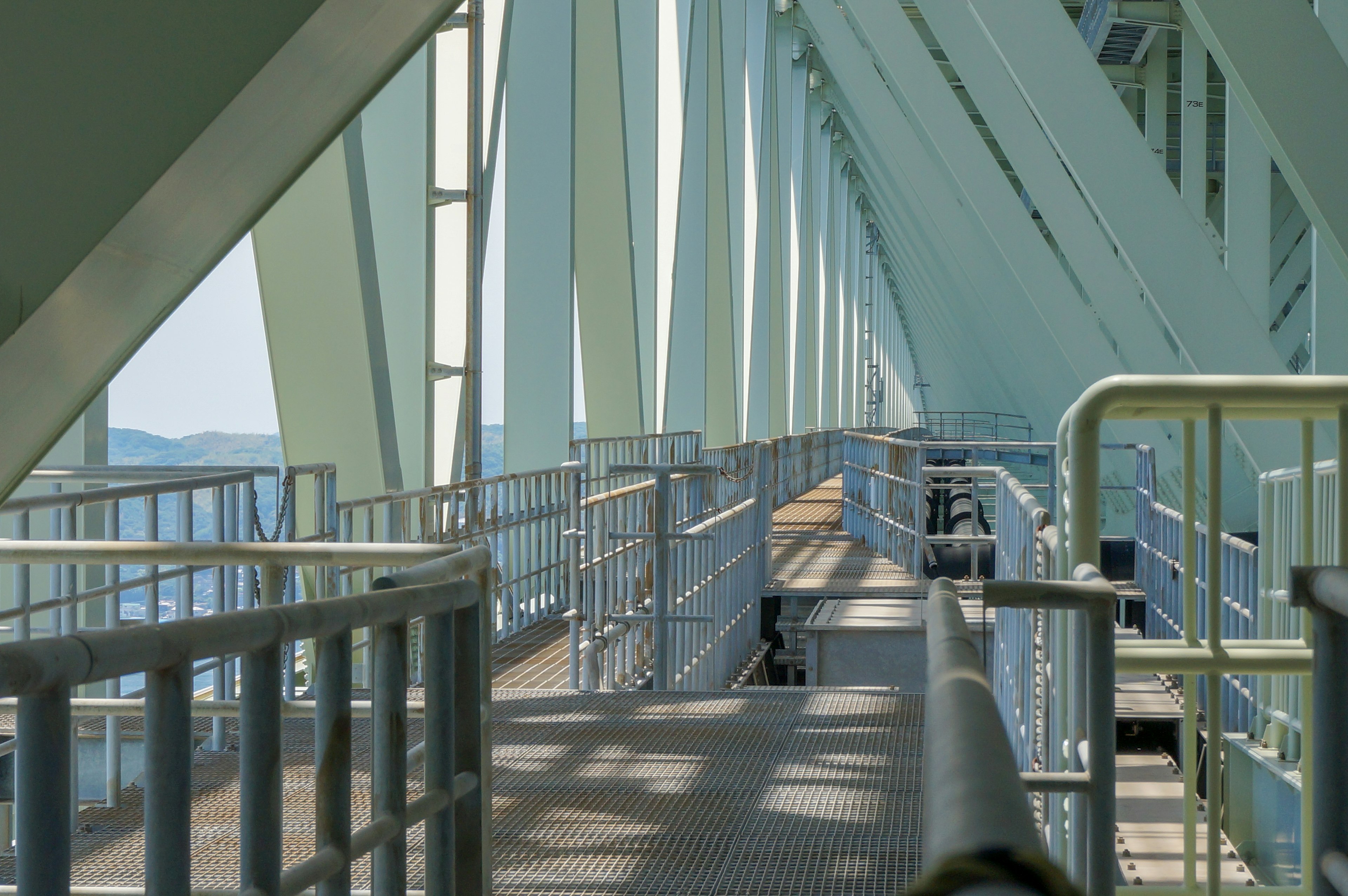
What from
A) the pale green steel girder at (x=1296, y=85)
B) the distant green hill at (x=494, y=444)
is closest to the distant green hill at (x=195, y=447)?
the distant green hill at (x=494, y=444)

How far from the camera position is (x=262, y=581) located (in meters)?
3.51

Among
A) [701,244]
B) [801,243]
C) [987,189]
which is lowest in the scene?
[987,189]

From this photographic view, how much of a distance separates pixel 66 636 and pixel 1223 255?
11.1 meters

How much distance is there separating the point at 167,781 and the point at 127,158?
70cm

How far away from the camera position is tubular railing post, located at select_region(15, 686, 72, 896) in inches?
45.3

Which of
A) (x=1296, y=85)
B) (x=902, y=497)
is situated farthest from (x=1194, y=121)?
(x=1296, y=85)

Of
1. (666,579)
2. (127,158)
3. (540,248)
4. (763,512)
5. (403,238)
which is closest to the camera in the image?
(127,158)

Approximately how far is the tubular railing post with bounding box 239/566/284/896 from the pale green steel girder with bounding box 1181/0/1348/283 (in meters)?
3.35

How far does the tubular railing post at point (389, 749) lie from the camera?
1.82 metres

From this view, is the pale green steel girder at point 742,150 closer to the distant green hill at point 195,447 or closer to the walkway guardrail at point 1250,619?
the walkway guardrail at point 1250,619

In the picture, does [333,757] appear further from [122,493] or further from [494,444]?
[494,444]

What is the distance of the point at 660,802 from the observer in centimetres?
404

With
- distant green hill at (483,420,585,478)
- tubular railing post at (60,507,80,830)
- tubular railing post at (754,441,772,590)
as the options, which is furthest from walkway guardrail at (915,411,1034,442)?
tubular railing post at (60,507,80,830)

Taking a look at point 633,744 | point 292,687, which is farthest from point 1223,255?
point 292,687
